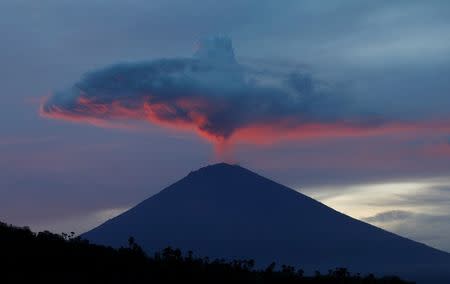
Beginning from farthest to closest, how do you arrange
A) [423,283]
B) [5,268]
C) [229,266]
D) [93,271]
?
[423,283], [229,266], [93,271], [5,268]

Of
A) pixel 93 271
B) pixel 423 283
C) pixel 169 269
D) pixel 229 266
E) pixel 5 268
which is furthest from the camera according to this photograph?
pixel 423 283

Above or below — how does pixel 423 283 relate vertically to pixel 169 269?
above

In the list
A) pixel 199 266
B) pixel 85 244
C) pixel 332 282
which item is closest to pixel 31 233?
pixel 85 244

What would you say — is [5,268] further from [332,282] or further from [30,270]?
[332,282]

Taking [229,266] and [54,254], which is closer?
[54,254]

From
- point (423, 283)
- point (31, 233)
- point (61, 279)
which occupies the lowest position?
point (61, 279)

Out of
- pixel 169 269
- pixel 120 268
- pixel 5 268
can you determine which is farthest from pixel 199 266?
pixel 5 268

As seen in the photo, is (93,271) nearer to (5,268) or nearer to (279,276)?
(5,268)
